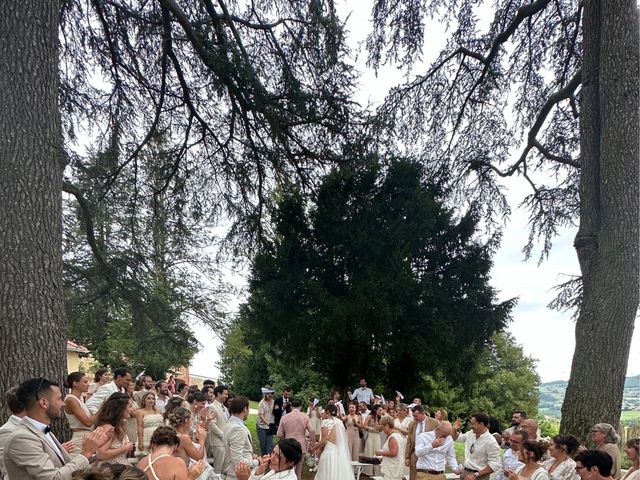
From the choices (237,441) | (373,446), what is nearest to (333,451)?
(237,441)

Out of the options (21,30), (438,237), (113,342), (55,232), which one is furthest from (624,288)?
(113,342)

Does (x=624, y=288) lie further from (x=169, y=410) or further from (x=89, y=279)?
(x=89, y=279)

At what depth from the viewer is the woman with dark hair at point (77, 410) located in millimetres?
6070

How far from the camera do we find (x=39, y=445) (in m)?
4.10

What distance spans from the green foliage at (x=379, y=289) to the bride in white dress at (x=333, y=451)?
27.1ft

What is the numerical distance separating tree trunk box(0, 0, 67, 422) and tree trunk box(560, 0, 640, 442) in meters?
7.42

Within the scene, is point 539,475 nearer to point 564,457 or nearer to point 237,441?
point 564,457

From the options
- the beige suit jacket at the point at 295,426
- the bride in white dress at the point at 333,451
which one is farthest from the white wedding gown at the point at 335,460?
the beige suit jacket at the point at 295,426

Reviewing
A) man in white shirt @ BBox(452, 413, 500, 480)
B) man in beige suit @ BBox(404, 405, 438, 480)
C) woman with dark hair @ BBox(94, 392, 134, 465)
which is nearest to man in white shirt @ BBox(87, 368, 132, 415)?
woman with dark hair @ BBox(94, 392, 134, 465)

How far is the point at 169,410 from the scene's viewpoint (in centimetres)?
586

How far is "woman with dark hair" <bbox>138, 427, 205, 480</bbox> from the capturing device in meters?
4.02

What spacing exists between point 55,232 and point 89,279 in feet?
21.9

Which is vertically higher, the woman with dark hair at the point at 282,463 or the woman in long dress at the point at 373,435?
the woman with dark hair at the point at 282,463

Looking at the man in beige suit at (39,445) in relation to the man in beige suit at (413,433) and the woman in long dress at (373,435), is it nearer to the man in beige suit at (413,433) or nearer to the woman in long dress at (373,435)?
the man in beige suit at (413,433)
